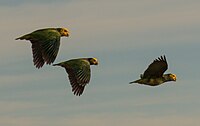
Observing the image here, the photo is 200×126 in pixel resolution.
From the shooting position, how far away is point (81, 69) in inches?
2736

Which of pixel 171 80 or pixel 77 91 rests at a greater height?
pixel 171 80

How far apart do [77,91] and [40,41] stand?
14.6ft

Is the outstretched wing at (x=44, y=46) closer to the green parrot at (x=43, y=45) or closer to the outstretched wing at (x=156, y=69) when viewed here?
the green parrot at (x=43, y=45)

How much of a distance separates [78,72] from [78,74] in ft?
0.94

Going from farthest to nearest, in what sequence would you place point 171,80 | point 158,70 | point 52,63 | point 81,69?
point 171,80 → point 158,70 → point 81,69 → point 52,63

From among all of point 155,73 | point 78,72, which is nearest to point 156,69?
point 155,73

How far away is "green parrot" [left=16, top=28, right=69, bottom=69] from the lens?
6588 centimetres

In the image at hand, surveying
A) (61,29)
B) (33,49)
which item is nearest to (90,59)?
(61,29)

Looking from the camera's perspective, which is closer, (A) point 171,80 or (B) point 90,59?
(B) point 90,59

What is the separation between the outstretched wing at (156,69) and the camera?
73250mm

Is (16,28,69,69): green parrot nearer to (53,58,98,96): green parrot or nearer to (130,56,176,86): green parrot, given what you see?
(53,58,98,96): green parrot

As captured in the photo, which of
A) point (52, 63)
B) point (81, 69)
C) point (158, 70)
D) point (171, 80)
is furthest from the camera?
point (171, 80)

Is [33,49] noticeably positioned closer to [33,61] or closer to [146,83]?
[33,61]

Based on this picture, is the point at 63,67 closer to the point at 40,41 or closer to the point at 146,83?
the point at 40,41
